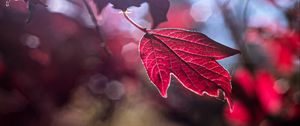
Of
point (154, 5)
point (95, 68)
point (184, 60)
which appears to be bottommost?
point (95, 68)

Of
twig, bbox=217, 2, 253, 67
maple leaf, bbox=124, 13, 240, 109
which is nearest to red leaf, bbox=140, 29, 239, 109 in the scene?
maple leaf, bbox=124, 13, 240, 109

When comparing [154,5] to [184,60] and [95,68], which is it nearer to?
[184,60]

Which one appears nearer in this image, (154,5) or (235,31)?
(154,5)

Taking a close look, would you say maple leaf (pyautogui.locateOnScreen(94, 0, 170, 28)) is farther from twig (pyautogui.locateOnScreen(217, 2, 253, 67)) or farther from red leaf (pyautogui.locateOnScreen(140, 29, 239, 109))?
twig (pyautogui.locateOnScreen(217, 2, 253, 67))

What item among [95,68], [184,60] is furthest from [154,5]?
[95,68]

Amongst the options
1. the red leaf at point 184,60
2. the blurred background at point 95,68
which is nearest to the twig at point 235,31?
the blurred background at point 95,68

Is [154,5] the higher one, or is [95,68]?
[154,5]

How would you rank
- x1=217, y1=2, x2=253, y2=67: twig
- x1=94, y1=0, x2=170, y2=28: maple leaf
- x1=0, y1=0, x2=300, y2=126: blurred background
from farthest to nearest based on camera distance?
1. x1=217, y1=2, x2=253, y2=67: twig
2. x1=0, y1=0, x2=300, y2=126: blurred background
3. x1=94, y1=0, x2=170, y2=28: maple leaf

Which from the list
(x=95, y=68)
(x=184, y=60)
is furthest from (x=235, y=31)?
(x=184, y=60)
